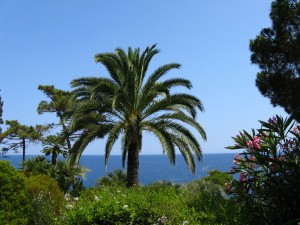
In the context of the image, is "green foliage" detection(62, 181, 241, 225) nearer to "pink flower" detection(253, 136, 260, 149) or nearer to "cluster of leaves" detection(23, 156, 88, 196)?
"pink flower" detection(253, 136, 260, 149)

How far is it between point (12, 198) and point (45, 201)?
1.11m

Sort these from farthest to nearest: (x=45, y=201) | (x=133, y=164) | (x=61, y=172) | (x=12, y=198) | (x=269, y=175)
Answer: (x=61, y=172)
(x=133, y=164)
(x=45, y=201)
(x=12, y=198)
(x=269, y=175)

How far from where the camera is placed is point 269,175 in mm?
7727

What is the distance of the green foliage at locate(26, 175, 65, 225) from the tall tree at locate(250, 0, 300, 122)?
7.90 m

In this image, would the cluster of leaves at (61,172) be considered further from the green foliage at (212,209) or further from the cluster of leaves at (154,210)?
the green foliage at (212,209)

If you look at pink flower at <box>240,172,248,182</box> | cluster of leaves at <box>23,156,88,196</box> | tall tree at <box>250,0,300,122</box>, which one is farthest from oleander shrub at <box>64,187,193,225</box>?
cluster of leaves at <box>23,156,88,196</box>

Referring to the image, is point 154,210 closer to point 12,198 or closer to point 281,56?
point 12,198

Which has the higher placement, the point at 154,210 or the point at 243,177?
the point at 243,177

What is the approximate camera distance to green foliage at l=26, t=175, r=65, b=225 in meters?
10.6

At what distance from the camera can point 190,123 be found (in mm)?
18469

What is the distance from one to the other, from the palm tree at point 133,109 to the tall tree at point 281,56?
13.8 ft

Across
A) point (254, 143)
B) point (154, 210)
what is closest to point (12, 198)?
point (154, 210)

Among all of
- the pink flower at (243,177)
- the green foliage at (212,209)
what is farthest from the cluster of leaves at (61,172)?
the pink flower at (243,177)

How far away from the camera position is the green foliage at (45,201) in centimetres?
1062
